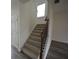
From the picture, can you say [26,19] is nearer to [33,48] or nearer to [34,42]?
[34,42]

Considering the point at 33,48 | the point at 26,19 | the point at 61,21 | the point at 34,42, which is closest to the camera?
the point at 61,21

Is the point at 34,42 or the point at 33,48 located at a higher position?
the point at 34,42

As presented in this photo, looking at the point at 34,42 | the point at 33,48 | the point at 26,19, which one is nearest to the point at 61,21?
the point at 33,48

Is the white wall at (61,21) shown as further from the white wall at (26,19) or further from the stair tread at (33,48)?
the white wall at (26,19)

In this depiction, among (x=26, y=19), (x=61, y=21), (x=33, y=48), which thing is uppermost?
(x=26, y=19)

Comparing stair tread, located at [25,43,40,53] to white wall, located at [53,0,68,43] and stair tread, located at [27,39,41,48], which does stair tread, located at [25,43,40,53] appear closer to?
stair tread, located at [27,39,41,48]

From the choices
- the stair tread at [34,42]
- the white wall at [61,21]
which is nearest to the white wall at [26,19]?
the stair tread at [34,42]

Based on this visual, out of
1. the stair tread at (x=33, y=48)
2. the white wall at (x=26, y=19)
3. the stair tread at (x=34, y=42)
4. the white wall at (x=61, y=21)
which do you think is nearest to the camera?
the white wall at (x=61, y=21)

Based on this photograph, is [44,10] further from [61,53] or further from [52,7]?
[61,53]
